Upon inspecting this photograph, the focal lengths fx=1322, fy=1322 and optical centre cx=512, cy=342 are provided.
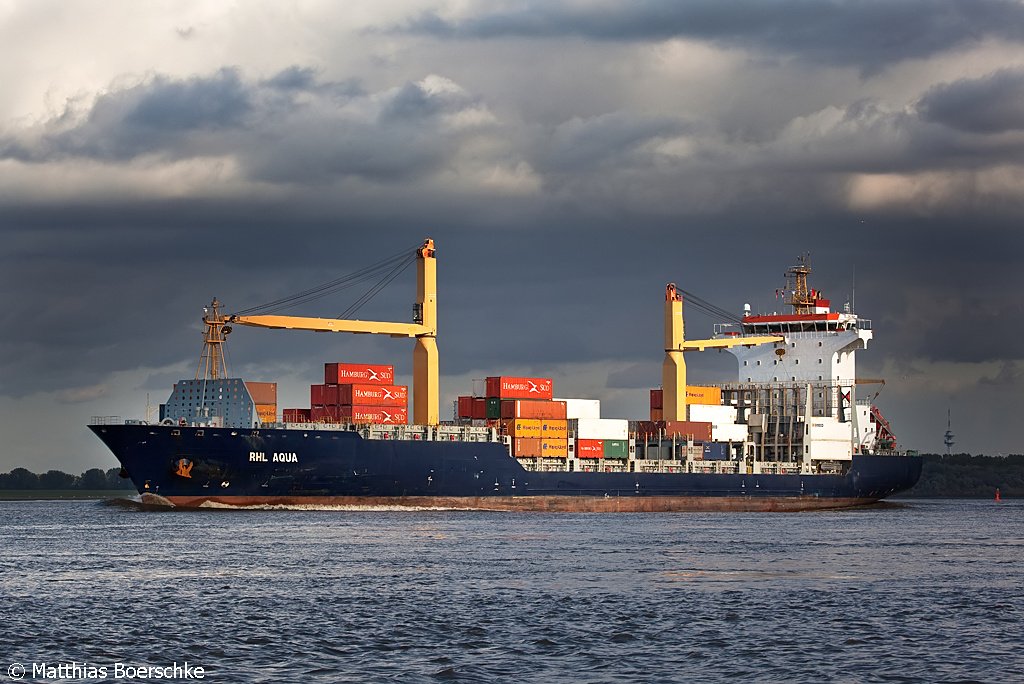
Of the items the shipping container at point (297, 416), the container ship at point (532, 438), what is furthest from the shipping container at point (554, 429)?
the shipping container at point (297, 416)

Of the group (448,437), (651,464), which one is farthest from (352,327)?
(651,464)

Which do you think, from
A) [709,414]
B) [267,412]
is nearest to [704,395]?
[709,414]

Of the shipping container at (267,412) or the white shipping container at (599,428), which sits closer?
the shipping container at (267,412)

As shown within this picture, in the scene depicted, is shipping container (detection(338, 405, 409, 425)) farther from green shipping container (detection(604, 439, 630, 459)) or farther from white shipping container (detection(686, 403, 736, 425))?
white shipping container (detection(686, 403, 736, 425))

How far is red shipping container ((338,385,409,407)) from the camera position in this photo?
A: 76.9 metres

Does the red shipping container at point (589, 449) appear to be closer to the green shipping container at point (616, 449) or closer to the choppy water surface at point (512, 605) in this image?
the green shipping container at point (616, 449)

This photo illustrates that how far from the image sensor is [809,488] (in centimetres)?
9812

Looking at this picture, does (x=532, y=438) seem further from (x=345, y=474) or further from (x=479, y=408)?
(x=345, y=474)

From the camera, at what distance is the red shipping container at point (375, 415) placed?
76.6m

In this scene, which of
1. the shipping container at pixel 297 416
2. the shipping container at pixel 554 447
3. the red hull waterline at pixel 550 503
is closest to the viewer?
the red hull waterline at pixel 550 503

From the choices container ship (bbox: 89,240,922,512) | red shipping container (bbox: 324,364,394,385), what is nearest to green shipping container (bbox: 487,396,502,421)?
container ship (bbox: 89,240,922,512)

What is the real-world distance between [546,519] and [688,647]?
45048mm

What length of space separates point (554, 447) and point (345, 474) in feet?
51.4

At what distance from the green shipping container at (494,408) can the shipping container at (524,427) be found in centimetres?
74
